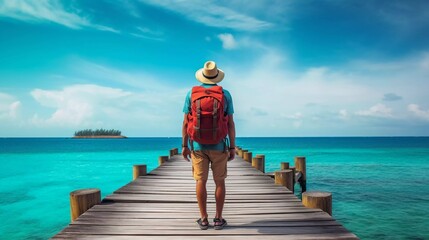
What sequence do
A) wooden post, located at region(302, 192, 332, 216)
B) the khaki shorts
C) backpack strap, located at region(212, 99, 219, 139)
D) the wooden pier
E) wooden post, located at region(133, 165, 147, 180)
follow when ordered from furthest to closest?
wooden post, located at region(133, 165, 147, 180)
wooden post, located at region(302, 192, 332, 216)
the khaki shorts
the wooden pier
backpack strap, located at region(212, 99, 219, 139)

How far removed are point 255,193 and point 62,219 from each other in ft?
31.8

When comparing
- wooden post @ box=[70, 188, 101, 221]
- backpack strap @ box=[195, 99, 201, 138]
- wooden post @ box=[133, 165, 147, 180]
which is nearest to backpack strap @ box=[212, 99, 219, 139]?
backpack strap @ box=[195, 99, 201, 138]

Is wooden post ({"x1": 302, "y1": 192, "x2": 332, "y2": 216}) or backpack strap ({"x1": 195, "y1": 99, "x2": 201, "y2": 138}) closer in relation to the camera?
backpack strap ({"x1": 195, "y1": 99, "x2": 201, "y2": 138})

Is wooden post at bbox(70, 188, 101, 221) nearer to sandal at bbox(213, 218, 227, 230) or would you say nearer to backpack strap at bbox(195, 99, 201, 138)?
sandal at bbox(213, 218, 227, 230)

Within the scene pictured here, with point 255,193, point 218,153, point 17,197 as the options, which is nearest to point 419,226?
point 255,193

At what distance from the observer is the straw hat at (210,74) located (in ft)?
12.1

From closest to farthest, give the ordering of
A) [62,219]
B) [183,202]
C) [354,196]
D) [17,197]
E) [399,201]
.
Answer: [183,202], [62,219], [399,201], [354,196], [17,197]

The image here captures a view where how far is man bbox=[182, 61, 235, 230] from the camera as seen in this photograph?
3439mm

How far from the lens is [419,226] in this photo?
9.83 m

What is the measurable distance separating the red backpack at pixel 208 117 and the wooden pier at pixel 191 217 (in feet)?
3.94

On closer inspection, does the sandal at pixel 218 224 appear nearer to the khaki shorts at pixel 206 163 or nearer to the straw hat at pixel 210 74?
the khaki shorts at pixel 206 163

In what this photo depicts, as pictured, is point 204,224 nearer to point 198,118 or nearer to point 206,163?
point 206,163

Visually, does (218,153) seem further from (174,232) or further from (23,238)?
(23,238)

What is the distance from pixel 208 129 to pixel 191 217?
5.32ft
